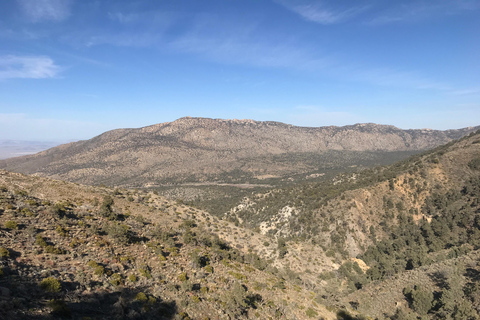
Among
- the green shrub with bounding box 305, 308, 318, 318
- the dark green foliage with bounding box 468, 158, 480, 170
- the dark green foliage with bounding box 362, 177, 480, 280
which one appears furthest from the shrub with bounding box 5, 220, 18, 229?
the dark green foliage with bounding box 468, 158, 480, 170

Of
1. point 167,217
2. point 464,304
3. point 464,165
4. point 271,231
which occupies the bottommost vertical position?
point 271,231

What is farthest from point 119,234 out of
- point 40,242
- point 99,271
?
point 40,242

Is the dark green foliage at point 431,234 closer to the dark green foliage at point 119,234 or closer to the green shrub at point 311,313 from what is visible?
the green shrub at point 311,313

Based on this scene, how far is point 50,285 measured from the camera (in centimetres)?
997

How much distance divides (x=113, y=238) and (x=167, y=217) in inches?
427

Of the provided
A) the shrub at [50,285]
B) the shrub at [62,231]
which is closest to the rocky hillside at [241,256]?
the shrub at [50,285]

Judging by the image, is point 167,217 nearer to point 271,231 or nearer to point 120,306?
point 120,306

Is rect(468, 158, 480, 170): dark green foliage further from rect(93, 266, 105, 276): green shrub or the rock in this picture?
the rock

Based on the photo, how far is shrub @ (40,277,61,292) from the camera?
32.3 feet

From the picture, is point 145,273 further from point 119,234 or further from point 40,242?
point 40,242

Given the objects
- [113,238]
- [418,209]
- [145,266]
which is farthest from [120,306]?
[418,209]

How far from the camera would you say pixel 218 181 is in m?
134

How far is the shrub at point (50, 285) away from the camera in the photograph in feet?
32.3

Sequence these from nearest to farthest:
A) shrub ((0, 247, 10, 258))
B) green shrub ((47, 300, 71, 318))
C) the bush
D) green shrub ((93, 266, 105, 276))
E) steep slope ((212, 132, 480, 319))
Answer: green shrub ((47, 300, 71, 318)), shrub ((0, 247, 10, 258)), green shrub ((93, 266, 105, 276)), the bush, steep slope ((212, 132, 480, 319))
